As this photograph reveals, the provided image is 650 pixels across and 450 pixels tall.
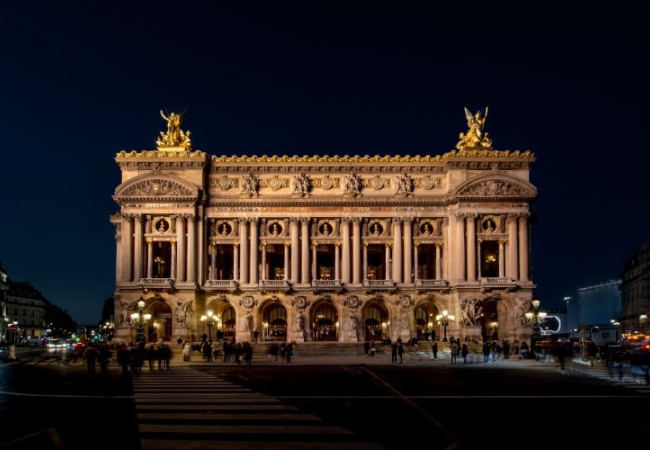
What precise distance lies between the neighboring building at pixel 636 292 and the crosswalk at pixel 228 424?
3731 inches

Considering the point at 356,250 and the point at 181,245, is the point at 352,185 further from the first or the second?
the point at 181,245

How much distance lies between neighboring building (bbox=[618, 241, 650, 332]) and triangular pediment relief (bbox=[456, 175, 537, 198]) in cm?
3877

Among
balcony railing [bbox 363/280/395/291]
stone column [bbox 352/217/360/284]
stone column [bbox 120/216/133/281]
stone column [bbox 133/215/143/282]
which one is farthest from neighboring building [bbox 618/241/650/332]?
stone column [bbox 120/216/133/281]

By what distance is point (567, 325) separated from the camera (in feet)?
591

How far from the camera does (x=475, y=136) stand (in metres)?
90.1

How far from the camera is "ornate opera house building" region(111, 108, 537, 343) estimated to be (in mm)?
86750

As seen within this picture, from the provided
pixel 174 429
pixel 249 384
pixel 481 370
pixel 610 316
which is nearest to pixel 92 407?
pixel 174 429

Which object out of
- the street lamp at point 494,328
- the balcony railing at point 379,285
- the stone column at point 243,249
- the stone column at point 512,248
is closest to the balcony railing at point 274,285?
the stone column at point 243,249

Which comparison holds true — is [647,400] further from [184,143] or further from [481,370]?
[184,143]

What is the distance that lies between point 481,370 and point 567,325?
13489cm

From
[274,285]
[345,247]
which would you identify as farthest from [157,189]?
[345,247]

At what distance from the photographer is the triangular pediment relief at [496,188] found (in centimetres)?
8675

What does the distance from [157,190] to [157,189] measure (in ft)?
0.35

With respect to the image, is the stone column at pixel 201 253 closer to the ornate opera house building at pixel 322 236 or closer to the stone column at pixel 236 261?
the ornate opera house building at pixel 322 236
